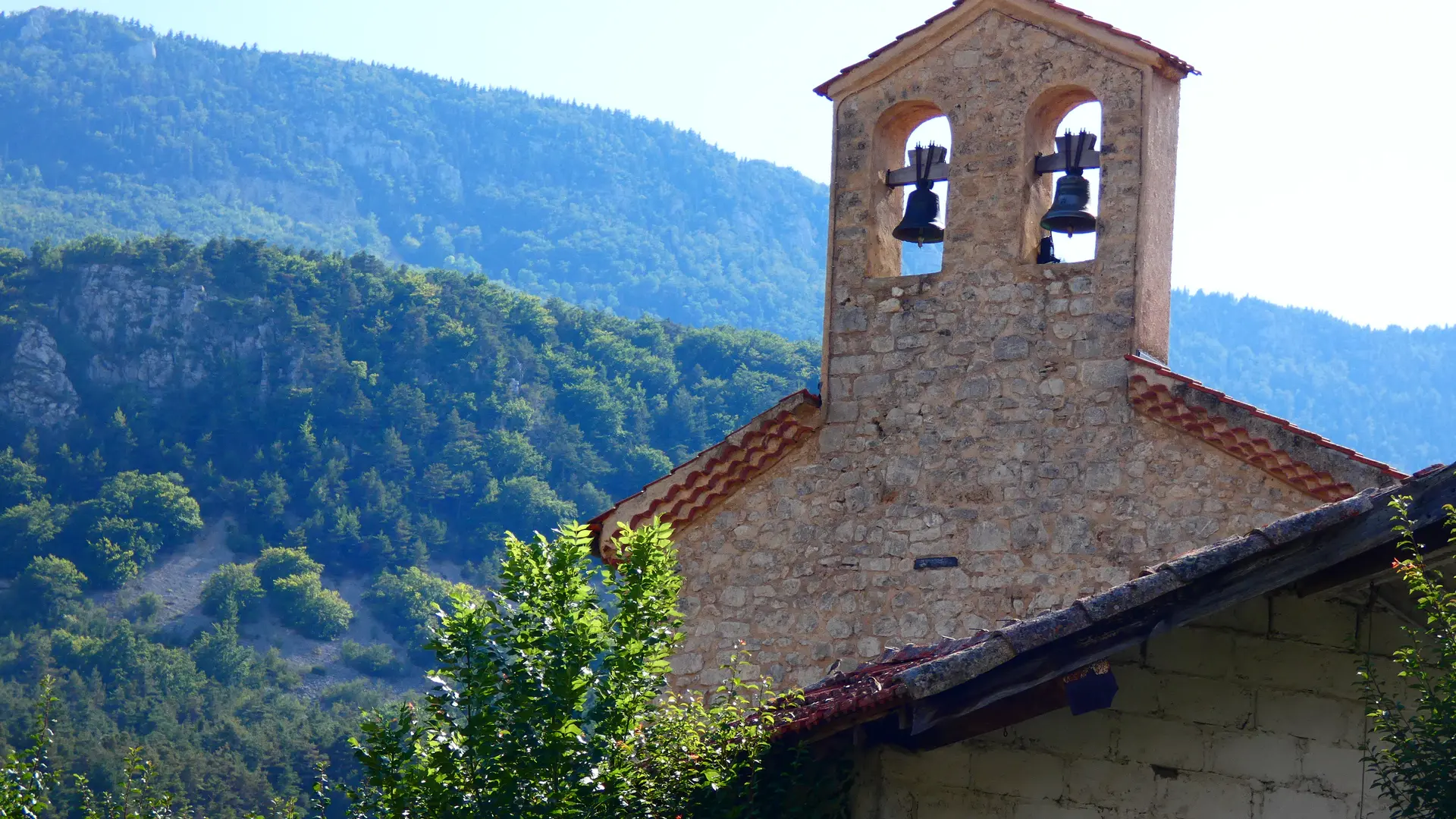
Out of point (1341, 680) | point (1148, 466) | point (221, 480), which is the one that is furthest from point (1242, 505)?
point (221, 480)

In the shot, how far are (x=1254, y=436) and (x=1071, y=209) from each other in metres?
1.84

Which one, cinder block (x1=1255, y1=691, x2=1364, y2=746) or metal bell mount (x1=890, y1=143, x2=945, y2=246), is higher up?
metal bell mount (x1=890, y1=143, x2=945, y2=246)

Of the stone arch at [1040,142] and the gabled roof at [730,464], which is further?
the gabled roof at [730,464]

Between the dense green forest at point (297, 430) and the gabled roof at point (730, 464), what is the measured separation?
59357mm

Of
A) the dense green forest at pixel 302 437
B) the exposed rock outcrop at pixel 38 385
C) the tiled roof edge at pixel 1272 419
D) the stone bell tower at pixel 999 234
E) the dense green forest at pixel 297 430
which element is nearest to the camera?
the tiled roof edge at pixel 1272 419

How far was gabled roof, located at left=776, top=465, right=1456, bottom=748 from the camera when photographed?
6.70 meters

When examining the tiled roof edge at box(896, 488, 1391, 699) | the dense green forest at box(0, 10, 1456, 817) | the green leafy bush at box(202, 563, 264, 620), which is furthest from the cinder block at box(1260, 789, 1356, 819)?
the green leafy bush at box(202, 563, 264, 620)

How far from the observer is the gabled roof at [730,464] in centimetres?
1180

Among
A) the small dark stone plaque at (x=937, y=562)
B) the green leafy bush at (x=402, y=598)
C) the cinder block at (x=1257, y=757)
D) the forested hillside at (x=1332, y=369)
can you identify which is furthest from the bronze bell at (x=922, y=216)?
the forested hillside at (x=1332, y=369)

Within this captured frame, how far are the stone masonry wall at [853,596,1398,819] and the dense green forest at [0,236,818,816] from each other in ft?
210

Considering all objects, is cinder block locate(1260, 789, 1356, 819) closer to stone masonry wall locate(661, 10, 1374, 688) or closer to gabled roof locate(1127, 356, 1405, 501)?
gabled roof locate(1127, 356, 1405, 501)

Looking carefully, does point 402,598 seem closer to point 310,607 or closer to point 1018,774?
point 310,607

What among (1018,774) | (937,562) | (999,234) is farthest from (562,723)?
(999,234)

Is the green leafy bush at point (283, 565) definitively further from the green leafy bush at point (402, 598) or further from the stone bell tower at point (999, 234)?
the stone bell tower at point (999, 234)
